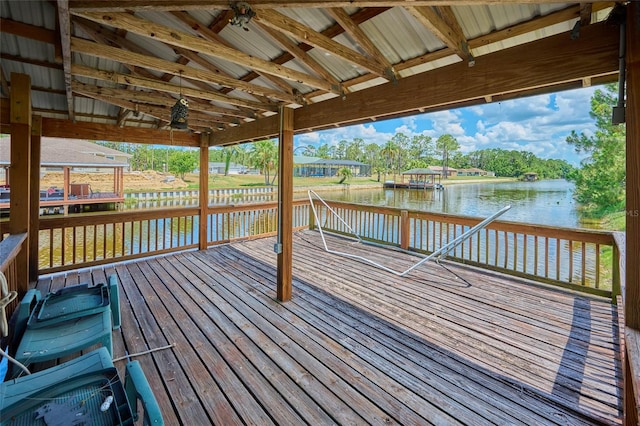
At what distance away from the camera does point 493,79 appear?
2.08 m

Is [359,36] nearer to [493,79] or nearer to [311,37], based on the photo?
[311,37]

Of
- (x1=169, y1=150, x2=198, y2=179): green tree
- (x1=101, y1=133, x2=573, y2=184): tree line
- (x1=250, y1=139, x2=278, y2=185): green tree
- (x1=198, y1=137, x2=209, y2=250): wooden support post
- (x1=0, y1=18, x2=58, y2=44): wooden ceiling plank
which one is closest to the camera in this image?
(x1=0, y1=18, x2=58, y2=44): wooden ceiling plank

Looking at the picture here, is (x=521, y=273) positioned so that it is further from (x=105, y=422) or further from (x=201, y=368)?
(x=105, y=422)

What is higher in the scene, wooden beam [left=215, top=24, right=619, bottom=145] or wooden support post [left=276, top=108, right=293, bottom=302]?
wooden beam [left=215, top=24, right=619, bottom=145]

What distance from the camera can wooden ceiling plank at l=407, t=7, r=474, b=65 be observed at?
167 cm

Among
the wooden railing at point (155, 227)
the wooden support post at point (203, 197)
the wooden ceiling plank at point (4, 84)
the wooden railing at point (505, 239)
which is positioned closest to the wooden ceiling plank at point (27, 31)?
the wooden ceiling plank at point (4, 84)

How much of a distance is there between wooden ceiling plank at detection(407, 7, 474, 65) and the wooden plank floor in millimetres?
2334

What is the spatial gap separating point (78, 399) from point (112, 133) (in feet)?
14.6

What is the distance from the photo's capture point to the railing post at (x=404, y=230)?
5468 mm

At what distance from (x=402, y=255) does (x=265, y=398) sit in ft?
12.9

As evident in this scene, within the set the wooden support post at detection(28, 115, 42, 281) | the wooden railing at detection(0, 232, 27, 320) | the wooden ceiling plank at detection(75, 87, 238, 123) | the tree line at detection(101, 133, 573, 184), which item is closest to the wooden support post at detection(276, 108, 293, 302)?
the wooden ceiling plank at detection(75, 87, 238, 123)

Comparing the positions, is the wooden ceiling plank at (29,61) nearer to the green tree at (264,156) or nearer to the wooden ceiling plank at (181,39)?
the wooden ceiling plank at (181,39)

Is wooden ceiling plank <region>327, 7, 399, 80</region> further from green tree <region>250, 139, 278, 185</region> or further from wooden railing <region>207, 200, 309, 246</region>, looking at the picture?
green tree <region>250, 139, 278, 185</region>

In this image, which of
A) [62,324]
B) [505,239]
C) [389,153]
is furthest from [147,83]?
[389,153]
